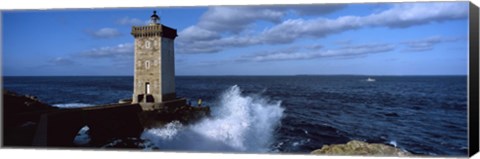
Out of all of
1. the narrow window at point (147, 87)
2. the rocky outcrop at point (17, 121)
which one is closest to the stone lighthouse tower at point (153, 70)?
the narrow window at point (147, 87)

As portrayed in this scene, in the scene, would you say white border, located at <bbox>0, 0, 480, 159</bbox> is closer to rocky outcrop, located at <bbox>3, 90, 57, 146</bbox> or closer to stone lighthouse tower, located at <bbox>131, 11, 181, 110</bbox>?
rocky outcrop, located at <bbox>3, 90, 57, 146</bbox>

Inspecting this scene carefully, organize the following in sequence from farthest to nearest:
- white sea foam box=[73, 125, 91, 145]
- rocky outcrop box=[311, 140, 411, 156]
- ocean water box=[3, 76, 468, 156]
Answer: white sea foam box=[73, 125, 91, 145] → rocky outcrop box=[311, 140, 411, 156] → ocean water box=[3, 76, 468, 156]

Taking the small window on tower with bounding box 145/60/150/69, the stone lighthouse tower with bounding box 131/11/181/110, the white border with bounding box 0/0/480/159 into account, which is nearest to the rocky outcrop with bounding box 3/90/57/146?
the white border with bounding box 0/0/480/159

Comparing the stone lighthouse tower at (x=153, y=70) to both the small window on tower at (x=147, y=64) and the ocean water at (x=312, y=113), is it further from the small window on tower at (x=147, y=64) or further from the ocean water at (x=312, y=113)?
the ocean water at (x=312, y=113)

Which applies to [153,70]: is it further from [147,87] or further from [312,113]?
[312,113]

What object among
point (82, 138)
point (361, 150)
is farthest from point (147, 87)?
point (361, 150)

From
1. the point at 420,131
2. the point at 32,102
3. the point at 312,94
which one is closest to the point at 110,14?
the point at 32,102

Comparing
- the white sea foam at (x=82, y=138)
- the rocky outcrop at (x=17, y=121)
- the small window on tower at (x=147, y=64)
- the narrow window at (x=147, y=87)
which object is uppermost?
the small window on tower at (x=147, y=64)
